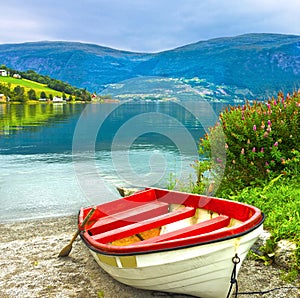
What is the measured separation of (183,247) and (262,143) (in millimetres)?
4747

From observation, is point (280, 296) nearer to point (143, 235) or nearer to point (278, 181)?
point (143, 235)

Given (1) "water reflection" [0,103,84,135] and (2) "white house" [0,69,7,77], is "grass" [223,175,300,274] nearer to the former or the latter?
(1) "water reflection" [0,103,84,135]

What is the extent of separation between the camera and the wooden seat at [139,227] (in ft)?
18.4

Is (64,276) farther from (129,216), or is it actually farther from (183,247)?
(183,247)

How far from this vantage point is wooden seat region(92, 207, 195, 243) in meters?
5.60

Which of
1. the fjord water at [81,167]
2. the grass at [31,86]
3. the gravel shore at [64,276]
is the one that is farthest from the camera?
the grass at [31,86]

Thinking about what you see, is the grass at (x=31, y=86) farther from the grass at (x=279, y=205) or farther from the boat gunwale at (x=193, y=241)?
the boat gunwale at (x=193, y=241)

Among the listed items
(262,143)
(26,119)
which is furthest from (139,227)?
(26,119)

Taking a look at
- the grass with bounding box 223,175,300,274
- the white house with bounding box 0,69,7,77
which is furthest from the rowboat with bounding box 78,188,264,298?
the white house with bounding box 0,69,7,77

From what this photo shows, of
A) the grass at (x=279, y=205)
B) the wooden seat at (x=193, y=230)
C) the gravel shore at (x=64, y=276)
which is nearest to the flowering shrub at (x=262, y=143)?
the grass at (x=279, y=205)

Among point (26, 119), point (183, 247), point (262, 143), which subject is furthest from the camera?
point (26, 119)

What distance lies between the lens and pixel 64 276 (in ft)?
19.8

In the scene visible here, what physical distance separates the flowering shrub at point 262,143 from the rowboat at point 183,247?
2.54m

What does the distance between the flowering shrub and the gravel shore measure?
2.73 metres
